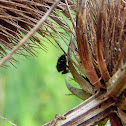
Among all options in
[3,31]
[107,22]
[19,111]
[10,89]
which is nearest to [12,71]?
Answer: [10,89]

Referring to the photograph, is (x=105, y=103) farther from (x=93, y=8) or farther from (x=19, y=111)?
(x=19, y=111)

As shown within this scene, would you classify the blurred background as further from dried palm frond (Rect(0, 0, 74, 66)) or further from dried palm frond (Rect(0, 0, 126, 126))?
dried palm frond (Rect(0, 0, 126, 126))

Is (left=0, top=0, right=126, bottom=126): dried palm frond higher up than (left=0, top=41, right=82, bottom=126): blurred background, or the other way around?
(left=0, top=41, right=82, bottom=126): blurred background

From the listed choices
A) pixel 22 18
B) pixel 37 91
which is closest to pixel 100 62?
pixel 22 18

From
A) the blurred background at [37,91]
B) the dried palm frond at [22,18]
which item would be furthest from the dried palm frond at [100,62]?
the blurred background at [37,91]

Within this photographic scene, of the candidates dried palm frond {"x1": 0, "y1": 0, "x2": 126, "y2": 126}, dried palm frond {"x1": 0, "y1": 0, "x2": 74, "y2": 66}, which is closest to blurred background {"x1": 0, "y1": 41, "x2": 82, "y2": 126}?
dried palm frond {"x1": 0, "y1": 0, "x2": 74, "y2": 66}

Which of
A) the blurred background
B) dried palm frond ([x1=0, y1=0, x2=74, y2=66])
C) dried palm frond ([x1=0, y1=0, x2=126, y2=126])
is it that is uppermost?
the blurred background

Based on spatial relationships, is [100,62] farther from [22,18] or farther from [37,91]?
[37,91]

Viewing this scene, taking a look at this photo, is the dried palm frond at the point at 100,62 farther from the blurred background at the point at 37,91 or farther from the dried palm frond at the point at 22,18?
the blurred background at the point at 37,91

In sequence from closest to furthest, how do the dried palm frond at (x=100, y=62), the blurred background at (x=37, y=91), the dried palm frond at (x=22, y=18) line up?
1. the dried palm frond at (x=100, y=62)
2. the dried palm frond at (x=22, y=18)
3. the blurred background at (x=37, y=91)

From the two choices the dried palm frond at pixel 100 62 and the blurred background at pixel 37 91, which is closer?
the dried palm frond at pixel 100 62
